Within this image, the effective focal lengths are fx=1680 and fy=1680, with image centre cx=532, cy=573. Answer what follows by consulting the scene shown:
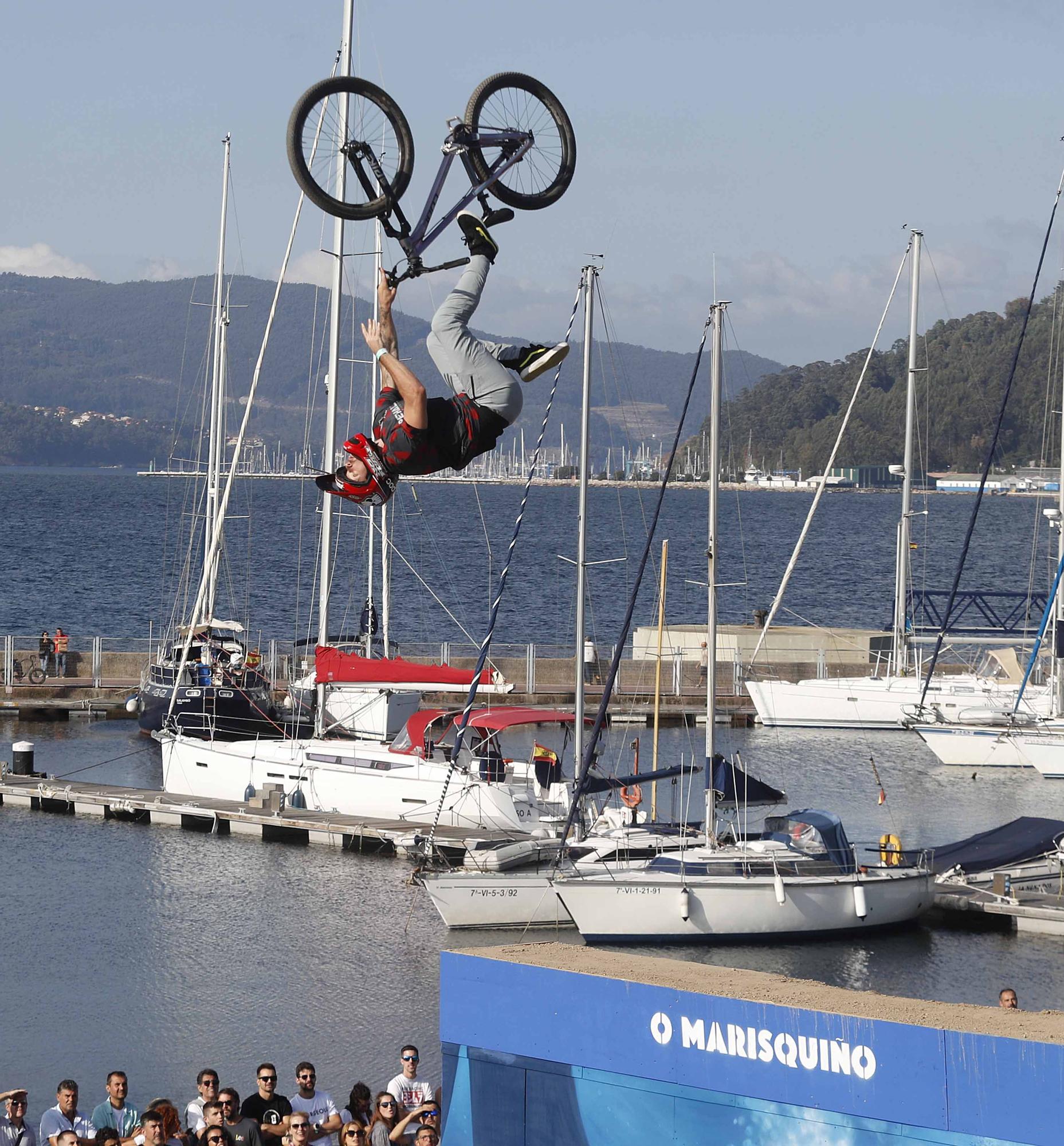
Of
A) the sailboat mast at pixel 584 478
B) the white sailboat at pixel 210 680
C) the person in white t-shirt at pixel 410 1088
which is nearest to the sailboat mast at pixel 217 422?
the white sailboat at pixel 210 680

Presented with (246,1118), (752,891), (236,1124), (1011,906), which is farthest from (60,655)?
(236,1124)

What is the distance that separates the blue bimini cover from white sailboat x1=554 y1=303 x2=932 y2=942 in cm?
232

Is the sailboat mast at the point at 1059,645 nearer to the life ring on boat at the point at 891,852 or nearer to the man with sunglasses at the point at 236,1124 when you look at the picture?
the life ring on boat at the point at 891,852

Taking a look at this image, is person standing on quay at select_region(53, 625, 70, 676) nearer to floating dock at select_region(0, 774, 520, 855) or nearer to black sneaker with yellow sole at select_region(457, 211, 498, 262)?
floating dock at select_region(0, 774, 520, 855)

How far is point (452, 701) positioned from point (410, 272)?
3948 cm

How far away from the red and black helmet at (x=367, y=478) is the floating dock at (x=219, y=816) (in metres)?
21.4

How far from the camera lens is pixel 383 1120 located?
15.4 metres

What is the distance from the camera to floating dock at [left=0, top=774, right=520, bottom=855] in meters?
33.6

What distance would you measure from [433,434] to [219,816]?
26947 mm

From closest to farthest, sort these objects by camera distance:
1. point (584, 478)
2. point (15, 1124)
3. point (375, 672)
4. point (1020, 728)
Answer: point (15, 1124)
point (584, 478)
point (375, 672)
point (1020, 728)

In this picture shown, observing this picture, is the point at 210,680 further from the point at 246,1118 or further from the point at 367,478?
the point at 367,478

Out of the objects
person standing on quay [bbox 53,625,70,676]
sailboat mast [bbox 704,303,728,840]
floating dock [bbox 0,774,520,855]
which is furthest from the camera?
person standing on quay [bbox 53,625,70,676]

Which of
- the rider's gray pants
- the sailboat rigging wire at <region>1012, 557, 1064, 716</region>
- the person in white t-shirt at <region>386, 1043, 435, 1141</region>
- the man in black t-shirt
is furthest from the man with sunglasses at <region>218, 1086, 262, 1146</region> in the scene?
the sailboat rigging wire at <region>1012, 557, 1064, 716</region>

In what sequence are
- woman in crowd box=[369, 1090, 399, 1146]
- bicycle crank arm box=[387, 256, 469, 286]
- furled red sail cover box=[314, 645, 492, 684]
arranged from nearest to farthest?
bicycle crank arm box=[387, 256, 469, 286], woman in crowd box=[369, 1090, 399, 1146], furled red sail cover box=[314, 645, 492, 684]
